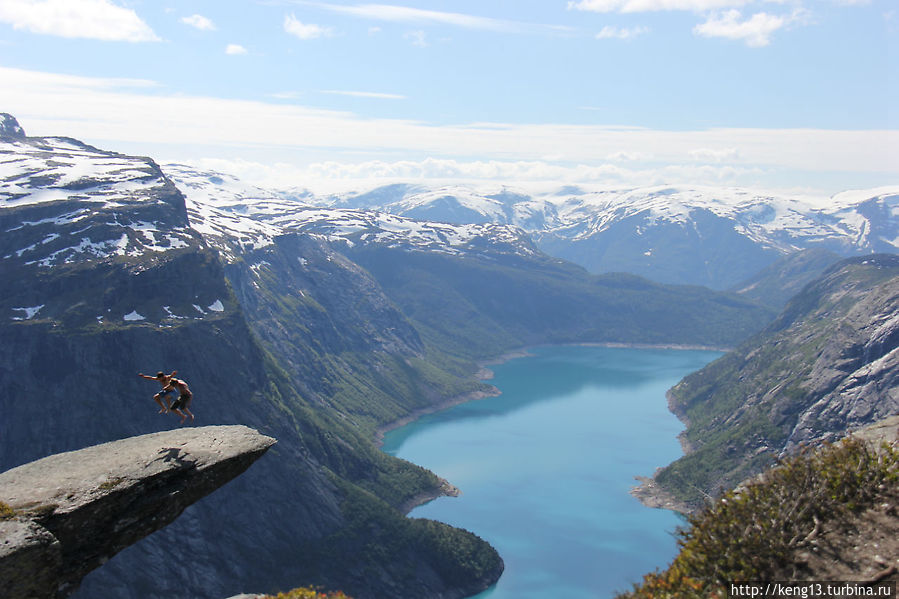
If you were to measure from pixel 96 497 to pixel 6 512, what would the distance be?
296cm

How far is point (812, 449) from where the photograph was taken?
31.6 m

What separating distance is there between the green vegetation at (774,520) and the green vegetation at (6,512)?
2238 cm

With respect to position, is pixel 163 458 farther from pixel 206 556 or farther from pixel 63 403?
pixel 63 403

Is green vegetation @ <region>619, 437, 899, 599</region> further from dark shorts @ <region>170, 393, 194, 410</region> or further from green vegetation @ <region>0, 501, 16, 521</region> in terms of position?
green vegetation @ <region>0, 501, 16, 521</region>

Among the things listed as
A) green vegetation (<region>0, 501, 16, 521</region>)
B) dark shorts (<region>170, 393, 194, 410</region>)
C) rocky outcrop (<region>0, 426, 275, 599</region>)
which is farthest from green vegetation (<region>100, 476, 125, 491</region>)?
dark shorts (<region>170, 393, 194, 410</region>)

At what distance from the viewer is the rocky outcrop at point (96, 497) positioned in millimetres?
24031

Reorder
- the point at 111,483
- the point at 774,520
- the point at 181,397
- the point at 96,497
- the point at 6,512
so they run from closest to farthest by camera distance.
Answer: the point at 6,512 < the point at 774,520 < the point at 96,497 < the point at 111,483 < the point at 181,397

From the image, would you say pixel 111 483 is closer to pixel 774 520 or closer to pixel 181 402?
pixel 181 402

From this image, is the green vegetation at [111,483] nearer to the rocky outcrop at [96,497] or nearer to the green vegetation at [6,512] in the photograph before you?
the rocky outcrop at [96,497]

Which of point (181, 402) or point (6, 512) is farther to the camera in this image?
point (181, 402)

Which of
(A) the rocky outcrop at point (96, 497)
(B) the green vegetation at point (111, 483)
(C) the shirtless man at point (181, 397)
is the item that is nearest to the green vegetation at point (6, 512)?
(A) the rocky outcrop at point (96, 497)

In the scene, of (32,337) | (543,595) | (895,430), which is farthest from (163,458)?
(32,337)

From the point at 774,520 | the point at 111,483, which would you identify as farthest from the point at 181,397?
the point at 774,520

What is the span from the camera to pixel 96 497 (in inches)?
1041
